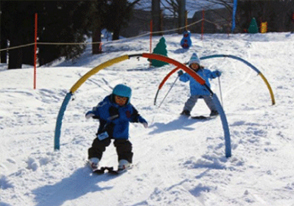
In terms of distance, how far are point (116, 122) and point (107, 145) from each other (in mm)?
291

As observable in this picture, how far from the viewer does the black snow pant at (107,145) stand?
435cm

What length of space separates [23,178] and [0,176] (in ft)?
0.87

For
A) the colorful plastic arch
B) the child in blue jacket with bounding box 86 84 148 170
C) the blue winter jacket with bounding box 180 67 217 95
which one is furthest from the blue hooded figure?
the child in blue jacket with bounding box 86 84 148 170

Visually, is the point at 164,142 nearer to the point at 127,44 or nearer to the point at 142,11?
the point at 127,44

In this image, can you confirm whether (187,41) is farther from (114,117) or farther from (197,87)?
(114,117)

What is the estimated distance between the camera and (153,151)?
5191 millimetres

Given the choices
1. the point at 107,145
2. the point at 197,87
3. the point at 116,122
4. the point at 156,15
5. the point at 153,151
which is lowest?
the point at 153,151

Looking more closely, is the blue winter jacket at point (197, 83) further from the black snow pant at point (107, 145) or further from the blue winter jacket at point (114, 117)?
the black snow pant at point (107, 145)

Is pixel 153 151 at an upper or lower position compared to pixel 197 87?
lower

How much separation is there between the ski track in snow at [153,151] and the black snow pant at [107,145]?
19cm

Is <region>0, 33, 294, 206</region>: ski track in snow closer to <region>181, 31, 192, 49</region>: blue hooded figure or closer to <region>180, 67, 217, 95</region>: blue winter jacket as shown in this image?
<region>180, 67, 217, 95</region>: blue winter jacket

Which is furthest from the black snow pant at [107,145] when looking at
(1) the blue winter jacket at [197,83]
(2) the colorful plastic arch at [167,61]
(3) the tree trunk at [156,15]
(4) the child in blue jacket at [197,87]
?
(3) the tree trunk at [156,15]

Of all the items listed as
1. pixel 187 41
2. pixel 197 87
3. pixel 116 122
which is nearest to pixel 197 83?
pixel 197 87

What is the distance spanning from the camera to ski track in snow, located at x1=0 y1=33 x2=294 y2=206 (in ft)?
12.0
